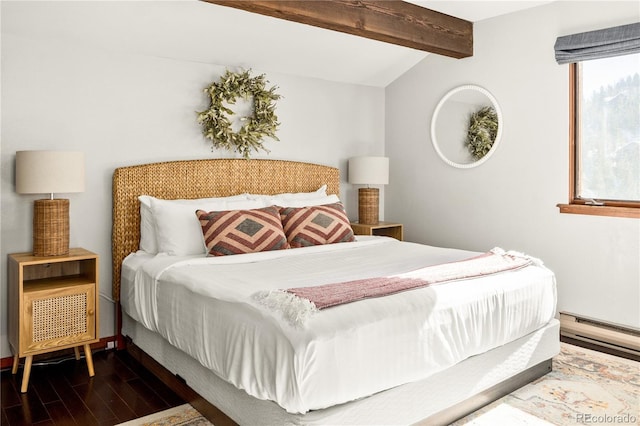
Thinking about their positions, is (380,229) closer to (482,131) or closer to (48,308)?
(482,131)

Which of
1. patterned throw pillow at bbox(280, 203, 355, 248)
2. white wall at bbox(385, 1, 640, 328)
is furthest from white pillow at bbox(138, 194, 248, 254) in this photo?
white wall at bbox(385, 1, 640, 328)

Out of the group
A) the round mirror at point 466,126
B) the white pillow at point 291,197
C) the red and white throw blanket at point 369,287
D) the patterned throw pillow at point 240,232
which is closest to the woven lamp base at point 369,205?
the white pillow at point 291,197

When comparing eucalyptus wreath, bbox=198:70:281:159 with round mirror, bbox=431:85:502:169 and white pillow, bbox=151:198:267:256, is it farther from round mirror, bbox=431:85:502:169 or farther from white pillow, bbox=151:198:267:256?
round mirror, bbox=431:85:502:169

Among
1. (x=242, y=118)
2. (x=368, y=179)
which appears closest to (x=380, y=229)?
(x=368, y=179)

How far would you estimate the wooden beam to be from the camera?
3.17 m

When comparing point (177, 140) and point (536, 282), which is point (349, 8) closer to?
point (177, 140)

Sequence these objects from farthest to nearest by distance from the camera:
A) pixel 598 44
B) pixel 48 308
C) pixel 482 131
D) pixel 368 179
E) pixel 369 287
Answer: pixel 368 179
pixel 482 131
pixel 598 44
pixel 48 308
pixel 369 287

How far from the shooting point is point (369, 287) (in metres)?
2.33

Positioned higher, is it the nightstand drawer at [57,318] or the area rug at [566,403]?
the nightstand drawer at [57,318]

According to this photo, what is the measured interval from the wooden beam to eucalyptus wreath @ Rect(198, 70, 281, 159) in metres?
0.87

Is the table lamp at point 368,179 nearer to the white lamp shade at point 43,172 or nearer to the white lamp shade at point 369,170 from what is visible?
the white lamp shade at point 369,170

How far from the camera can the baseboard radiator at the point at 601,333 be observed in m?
3.43

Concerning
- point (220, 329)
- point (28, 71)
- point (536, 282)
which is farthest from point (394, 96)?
point (220, 329)

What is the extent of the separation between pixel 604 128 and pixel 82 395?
3751 mm
